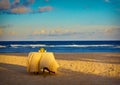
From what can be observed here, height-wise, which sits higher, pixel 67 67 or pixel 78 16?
pixel 78 16

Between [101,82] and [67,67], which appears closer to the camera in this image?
[101,82]

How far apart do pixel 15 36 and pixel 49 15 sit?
1.63 meters

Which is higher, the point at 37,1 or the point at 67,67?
the point at 37,1

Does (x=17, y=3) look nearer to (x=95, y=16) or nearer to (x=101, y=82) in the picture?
(x=95, y=16)

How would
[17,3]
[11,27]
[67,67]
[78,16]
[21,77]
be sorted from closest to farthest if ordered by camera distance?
[21,77] → [67,67] → [17,3] → [11,27] → [78,16]

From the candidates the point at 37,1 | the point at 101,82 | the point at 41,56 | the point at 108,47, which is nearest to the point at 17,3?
the point at 37,1

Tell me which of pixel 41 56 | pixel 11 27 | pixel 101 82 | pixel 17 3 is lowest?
pixel 101 82

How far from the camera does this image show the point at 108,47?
12.5m

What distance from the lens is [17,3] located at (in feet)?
24.6

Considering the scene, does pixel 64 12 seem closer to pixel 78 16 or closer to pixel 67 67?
pixel 78 16

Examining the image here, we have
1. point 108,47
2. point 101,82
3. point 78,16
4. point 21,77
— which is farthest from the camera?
point 108,47

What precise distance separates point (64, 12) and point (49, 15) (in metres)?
0.47

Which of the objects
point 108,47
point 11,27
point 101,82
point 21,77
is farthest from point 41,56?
point 108,47

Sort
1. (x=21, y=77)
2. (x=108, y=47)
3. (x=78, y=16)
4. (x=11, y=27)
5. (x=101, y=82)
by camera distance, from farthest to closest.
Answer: (x=108, y=47), (x=78, y=16), (x=11, y=27), (x=21, y=77), (x=101, y=82)
